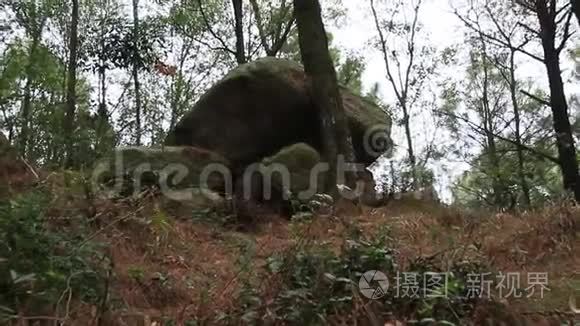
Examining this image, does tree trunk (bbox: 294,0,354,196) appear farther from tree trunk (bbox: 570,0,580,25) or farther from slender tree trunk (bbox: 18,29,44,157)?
slender tree trunk (bbox: 18,29,44,157)

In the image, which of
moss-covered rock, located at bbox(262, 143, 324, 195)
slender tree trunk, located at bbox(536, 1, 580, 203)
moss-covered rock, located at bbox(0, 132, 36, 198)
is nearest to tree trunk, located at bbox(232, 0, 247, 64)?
moss-covered rock, located at bbox(262, 143, 324, 195)

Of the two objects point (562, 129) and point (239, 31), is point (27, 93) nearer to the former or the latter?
point (239, 31)

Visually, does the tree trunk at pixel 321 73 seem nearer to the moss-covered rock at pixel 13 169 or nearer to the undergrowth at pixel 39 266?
the moss-covered rock at pixel 13 169

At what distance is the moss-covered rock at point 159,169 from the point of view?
256 inches

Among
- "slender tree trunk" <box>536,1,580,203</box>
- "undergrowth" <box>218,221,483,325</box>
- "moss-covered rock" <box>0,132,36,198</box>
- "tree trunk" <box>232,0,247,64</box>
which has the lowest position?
"undergrowth" <box>218,221,483,325</box>

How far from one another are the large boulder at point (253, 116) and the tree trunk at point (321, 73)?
83 cm

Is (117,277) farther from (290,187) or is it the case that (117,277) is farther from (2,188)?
(290,187)

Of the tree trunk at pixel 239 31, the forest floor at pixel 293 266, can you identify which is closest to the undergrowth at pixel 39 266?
the forest floor at pixel 293 266

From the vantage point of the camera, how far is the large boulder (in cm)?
834

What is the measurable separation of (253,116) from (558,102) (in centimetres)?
406

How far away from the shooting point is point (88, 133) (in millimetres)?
9594

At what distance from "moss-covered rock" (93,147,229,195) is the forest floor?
4.62 ft

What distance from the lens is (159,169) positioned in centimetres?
687

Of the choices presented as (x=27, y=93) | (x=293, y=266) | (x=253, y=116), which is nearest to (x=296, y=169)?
(x=253, y=116)
